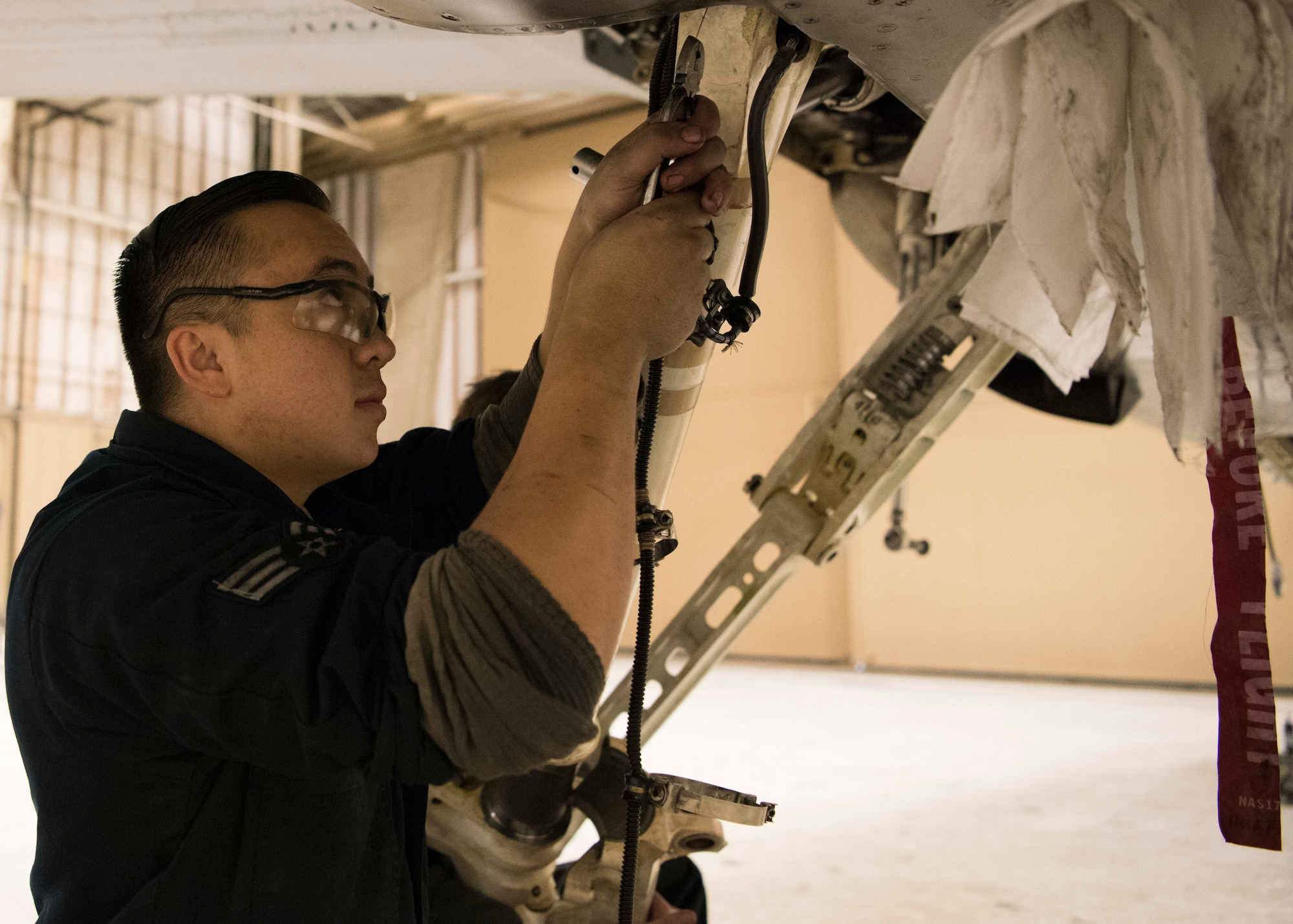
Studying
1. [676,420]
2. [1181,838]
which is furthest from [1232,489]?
[1181,838]

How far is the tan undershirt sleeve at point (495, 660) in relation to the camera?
1.99ft

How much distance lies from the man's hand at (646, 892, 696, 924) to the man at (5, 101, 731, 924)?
384 mm

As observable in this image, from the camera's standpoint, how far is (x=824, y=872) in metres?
2.02

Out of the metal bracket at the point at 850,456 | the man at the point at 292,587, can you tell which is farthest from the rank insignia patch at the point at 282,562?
the metal bracket at the point at 850,456

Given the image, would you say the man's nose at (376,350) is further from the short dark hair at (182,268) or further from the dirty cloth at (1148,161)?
the dirty cloth at (1148,161)

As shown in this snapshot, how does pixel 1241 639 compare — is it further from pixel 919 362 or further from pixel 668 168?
pixel 919 362

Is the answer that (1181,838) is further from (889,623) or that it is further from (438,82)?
(889,623)

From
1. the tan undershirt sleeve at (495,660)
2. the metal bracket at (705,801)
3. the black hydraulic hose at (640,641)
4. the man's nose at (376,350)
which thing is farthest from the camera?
the metal bracket at (705,801)

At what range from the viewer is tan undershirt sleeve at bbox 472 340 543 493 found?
1158 mm

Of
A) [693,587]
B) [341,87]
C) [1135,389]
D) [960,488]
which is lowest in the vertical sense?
[693,587]

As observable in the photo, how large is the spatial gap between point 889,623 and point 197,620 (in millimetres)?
5255

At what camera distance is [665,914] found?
1292 mm

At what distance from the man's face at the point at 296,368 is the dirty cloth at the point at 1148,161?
540 millimetres

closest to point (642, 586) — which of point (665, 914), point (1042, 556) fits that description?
point (665, 914)
